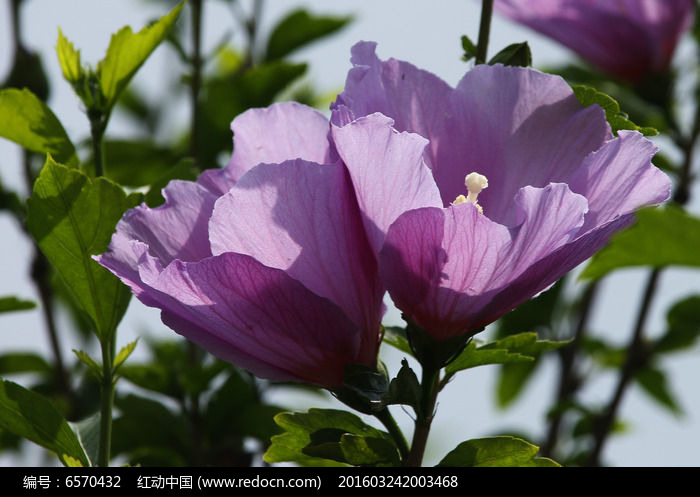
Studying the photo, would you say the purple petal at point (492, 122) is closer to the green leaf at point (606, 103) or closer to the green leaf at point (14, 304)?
the green leaf at point (606, 103)

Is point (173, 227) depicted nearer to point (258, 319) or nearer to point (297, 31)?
point (258, 319)

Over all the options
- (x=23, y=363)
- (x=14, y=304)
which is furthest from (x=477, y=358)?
(x=23, y=363)

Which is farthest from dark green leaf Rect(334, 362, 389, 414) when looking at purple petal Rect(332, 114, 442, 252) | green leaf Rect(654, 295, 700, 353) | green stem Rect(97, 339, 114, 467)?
green leaf Rect(654, 295, 700, 353)

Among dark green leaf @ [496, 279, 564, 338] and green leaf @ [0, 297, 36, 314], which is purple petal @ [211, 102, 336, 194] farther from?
dark green leaf @ [496, 279, 564, 338]

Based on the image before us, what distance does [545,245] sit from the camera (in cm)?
61

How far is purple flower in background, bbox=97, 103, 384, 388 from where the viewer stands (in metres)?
0.63

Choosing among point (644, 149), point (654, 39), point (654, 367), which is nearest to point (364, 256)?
point (644, 149)

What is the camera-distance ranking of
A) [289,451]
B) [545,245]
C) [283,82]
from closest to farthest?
[545,245], [289,451], [283,82]

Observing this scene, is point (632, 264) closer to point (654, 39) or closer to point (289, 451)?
point (289, 451)

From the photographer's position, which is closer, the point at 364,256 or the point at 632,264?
the point at 632,264

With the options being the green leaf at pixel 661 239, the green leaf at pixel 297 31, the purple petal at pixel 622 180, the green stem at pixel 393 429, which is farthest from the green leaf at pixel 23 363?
the green leaf at pixel 661 239

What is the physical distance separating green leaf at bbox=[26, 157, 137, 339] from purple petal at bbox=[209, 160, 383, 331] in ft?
0.57
